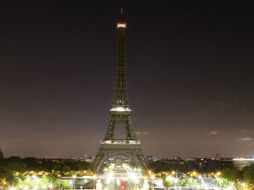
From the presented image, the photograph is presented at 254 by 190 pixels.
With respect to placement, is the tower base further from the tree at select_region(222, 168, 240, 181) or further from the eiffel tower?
the tree at select_region(222, 168, 240, 181)

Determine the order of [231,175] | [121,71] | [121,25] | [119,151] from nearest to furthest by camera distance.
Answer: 1. [231,175]
2. [121,25]
3. [119,151]
4. [121,71]

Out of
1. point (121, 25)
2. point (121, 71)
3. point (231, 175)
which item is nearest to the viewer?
point (231, 175)

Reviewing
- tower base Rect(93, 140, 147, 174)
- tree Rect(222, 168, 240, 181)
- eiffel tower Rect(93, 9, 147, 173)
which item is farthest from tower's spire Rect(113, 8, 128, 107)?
tree Rect(222, 168, 240, 181)

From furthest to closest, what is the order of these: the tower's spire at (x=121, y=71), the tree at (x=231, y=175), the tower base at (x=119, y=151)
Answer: the tower base at (x=119, y=151)
the tower's spire at (x=121, y=71)
the tree at (x=231, y=175)

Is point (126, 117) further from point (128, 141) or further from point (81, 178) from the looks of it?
point (81, 178)

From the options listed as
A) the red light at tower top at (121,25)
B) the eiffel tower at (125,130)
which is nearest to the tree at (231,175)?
the eiffel tower at (125,130)

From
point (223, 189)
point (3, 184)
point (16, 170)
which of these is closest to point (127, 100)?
point (16, 170)

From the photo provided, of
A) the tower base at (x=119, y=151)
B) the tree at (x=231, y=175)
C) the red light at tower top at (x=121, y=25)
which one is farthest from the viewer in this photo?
the tower base at (x=119, y=151)

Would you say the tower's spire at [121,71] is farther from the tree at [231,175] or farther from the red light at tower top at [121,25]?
the tree at [231,175]

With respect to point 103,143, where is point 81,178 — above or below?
below

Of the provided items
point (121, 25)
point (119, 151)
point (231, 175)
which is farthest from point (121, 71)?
point (231, 175)

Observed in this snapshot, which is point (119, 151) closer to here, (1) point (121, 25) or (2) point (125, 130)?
(2) point (125, 130)
